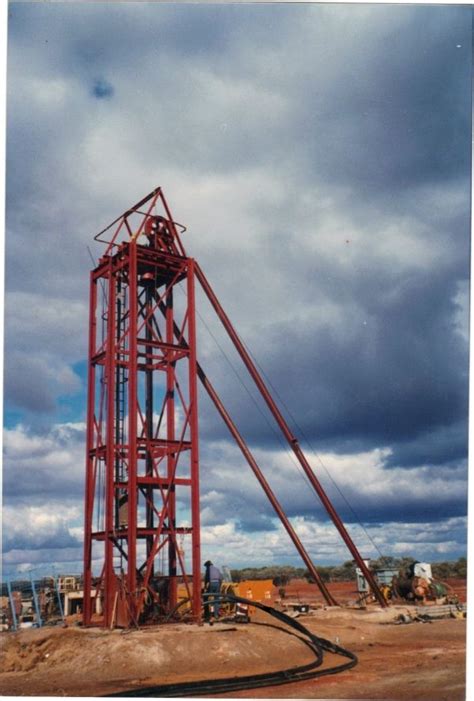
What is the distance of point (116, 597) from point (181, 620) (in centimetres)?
230

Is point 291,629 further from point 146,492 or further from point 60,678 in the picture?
point 60,678

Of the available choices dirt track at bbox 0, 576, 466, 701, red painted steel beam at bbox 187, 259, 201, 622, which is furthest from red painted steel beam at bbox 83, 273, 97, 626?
red painted steel beam at bbox 187, 259, 201, 622

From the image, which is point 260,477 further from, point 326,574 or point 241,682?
point 326,574

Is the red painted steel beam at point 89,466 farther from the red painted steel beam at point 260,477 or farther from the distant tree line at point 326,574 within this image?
the distant tree line at point 326,574

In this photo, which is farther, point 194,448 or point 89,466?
point 89,466

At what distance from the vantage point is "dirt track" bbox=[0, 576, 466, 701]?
16.5m

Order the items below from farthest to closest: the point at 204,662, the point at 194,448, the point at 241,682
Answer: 1. the point at 194,448
2. the point at 204,662
3. the point at 241,682

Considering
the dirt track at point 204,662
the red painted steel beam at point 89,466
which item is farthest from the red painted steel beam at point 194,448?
the red painted steel beam at point 89,466

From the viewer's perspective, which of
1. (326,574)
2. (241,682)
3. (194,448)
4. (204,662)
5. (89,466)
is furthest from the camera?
(326,574)

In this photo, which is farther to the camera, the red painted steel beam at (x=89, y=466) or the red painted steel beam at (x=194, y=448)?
the red painted steel beam at (x=89, y=466)

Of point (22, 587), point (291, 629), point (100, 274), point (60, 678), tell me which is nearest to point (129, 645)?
point (60, 678)

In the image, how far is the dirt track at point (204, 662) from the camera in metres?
16.5

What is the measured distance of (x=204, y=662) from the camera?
18.6 meters

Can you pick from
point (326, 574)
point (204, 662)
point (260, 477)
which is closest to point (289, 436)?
point (260, 477)
